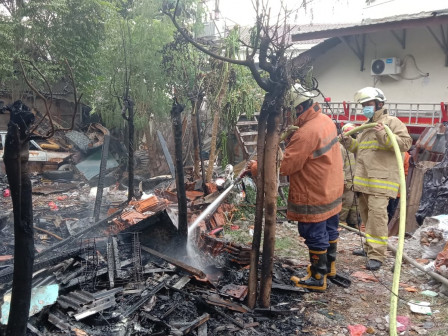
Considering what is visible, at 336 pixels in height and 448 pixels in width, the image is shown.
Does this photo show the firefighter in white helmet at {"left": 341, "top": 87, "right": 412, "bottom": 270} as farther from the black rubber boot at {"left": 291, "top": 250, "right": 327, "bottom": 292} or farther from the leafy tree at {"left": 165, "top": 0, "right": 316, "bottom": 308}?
the leafy tree at {"left": 165, "top": 0, "right": 316, "bottom": 308}

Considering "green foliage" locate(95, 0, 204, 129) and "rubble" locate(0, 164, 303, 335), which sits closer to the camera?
"rubble" locate(0, 164, 303, 335)

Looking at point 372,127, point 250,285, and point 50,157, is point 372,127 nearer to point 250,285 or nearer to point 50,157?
point 250,285

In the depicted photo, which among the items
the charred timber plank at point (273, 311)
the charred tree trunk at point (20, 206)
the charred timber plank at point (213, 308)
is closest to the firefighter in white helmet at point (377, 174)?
the charred timber plank at point (273, 311)

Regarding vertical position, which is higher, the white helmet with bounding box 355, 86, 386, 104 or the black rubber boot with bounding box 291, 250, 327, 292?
the white helmet with bounding box 355, 86, 386, 104

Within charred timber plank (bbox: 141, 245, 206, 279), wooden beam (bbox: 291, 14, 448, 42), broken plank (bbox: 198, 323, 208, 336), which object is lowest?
broken plank (bbox: 198, 323, 208, 336)

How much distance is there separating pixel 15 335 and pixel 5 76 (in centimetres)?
1313

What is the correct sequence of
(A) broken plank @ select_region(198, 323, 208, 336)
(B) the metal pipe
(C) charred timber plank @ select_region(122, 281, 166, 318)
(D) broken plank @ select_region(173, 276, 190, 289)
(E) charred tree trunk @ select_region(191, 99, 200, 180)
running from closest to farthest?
(A) broken plank @ select_region(198, 323, 208, 336) → (C) charred timber plank @ select_region(122, 281, 166, 318) → (D) broken plank @ select_region(173, 276, 190, 289) → (B) the metal pipe → (E) charred tree trunk @ select_region(191, 99, 200, 180)

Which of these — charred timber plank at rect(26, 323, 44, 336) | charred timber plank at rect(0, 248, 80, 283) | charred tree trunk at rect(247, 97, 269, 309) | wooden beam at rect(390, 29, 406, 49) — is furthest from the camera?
wooden beam at rect(390, 29, 406, 49)

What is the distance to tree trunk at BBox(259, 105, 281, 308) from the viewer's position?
3.59 meters

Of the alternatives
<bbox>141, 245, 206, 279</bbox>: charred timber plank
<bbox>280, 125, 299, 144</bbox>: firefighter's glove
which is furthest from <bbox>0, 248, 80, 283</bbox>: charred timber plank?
<bbox>280, 125, 299, 144</bbox>: firefighter's glove

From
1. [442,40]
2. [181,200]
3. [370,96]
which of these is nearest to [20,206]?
[181,200]

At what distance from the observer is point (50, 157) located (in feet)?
43.3

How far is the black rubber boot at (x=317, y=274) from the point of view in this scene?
14.0 ft

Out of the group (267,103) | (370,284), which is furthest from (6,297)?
(370,284)
